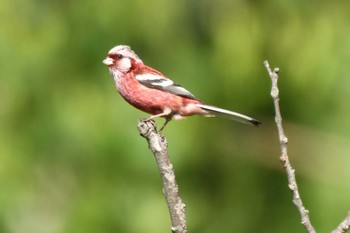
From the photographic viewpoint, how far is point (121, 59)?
5.04 metres

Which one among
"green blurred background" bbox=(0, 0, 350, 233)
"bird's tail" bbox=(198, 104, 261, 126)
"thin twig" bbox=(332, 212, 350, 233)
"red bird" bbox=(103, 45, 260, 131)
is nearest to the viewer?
"thin twig" bbox=(332, 212, 350, 233)

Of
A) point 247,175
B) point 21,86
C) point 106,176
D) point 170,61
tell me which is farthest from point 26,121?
point 247,175

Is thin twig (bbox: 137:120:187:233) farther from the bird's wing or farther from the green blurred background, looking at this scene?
the green blurred background

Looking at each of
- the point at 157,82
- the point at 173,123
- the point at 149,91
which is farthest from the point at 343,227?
the point at 173,123

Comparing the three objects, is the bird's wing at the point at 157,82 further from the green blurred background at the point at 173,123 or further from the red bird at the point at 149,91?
the green blurred background at the point at 173,123

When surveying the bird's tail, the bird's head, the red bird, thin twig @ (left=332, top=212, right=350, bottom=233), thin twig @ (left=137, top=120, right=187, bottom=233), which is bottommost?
thin twig @ (left=332, top=212, right=350, bottom=233)

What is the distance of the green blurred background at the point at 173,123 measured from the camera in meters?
6.61

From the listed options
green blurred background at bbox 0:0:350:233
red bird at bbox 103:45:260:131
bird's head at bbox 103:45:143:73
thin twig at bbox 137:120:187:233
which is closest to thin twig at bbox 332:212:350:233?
thin twig at bbox 137:120:187:233

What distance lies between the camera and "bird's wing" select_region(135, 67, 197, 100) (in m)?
4.99

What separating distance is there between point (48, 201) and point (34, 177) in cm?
30

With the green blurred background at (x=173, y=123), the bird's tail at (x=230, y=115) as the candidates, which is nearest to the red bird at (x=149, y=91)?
the bird's tail at (x=230, y=115)

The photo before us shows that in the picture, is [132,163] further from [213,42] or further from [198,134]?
[213,42]

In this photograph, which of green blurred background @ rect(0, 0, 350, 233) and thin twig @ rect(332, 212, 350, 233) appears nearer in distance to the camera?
thin twig @ rect(332, 212, 350, 233)

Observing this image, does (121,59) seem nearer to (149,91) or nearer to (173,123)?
(149,91)
